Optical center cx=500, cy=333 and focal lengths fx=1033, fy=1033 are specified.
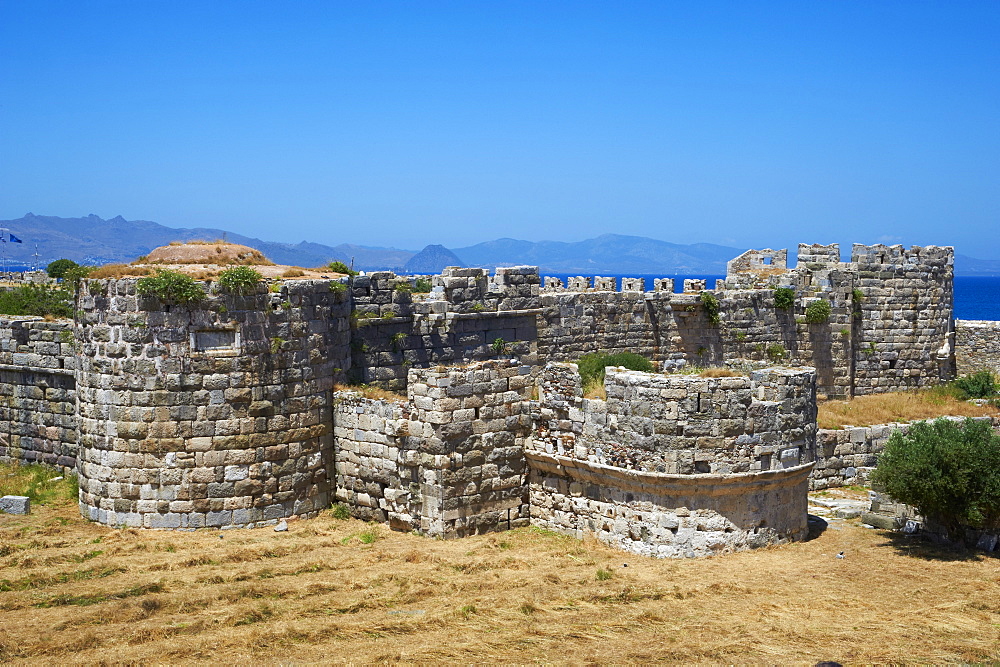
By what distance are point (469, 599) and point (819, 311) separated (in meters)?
15.1

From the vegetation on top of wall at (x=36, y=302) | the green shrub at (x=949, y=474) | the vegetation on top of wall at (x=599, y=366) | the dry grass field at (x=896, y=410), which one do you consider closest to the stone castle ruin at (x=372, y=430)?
the vegetation on top of wall at (x=599, y=366)

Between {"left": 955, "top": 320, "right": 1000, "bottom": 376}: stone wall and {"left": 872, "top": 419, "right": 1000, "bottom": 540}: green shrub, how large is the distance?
1505 cm

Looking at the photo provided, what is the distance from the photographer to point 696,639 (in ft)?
33.3

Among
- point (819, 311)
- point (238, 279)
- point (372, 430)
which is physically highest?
point (238, 279)

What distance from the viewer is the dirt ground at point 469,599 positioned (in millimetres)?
9969

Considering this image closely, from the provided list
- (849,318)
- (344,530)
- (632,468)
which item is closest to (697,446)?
(632,468)

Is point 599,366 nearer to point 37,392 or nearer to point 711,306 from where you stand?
point 711,306

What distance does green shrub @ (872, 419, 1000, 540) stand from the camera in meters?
12.7

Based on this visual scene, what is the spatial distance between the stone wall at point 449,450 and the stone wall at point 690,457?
33.4 inches

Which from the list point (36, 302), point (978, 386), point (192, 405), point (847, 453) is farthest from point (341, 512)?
point (978, 386)

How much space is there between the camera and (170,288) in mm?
13680

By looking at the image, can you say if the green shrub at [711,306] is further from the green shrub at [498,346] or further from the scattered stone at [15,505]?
the scattered stone at [15,505]

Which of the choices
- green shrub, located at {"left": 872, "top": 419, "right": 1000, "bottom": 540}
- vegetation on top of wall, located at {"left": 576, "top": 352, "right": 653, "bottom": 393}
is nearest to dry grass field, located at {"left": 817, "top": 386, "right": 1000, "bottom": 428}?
vegetation on top of wall, located at {"left": 576, "top": 352, "right": 653, "bottom": 393}

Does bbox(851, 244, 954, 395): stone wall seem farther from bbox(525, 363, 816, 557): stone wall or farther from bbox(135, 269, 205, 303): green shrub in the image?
bbox(135, 269, 205, 303): green shrub
